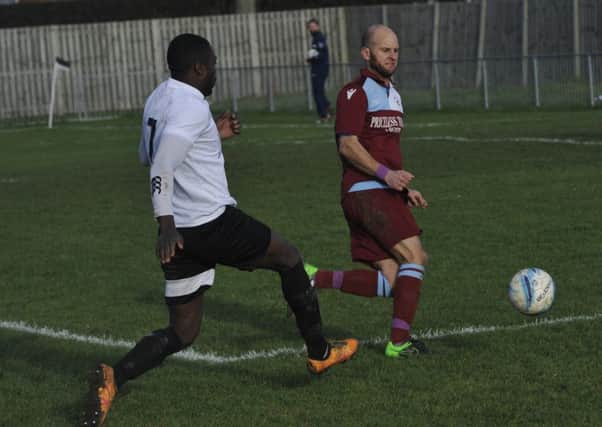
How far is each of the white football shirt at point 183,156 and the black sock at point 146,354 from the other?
604 mm

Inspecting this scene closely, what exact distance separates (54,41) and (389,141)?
94.4 feet

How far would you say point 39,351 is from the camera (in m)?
8.20

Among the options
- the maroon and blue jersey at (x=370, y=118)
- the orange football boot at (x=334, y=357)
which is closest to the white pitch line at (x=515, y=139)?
the maroon and blue jersey at (x=370, y=118)

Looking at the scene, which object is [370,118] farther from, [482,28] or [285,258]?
[482,28]

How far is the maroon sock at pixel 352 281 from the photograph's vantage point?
7.84m

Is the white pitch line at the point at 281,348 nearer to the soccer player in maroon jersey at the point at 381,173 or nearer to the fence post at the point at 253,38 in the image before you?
the soccer player in maroon jersey at the point at 381,173

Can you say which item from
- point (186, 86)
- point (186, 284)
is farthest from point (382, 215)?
point (186, 86)

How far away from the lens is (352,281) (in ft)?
26.0

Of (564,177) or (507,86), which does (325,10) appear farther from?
(564,177)

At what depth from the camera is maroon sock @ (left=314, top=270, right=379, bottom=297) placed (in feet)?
25.7

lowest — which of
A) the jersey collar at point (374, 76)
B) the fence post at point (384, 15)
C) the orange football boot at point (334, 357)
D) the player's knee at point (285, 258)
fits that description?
the orange football boot at point (334, 357)

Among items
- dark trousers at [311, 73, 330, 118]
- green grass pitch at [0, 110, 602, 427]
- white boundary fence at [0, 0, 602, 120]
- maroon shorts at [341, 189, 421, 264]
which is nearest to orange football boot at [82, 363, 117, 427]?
green grass pitch at [0, 110, 602, 427]

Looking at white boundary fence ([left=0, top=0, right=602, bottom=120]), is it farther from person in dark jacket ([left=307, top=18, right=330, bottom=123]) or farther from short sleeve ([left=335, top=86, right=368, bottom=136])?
short sleeve ([left=335, top=86, right=368, bottom=136])

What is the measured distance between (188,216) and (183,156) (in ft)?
1.21
